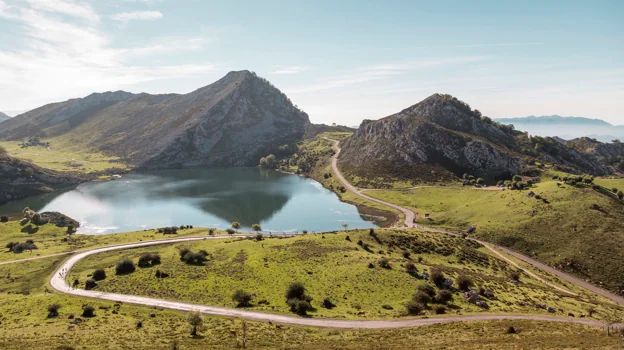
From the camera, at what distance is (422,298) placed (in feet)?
211

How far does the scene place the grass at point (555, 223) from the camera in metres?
94.2

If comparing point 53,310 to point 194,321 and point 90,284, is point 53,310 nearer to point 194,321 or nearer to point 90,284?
point 90,284

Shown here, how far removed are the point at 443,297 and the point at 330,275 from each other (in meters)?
24.0

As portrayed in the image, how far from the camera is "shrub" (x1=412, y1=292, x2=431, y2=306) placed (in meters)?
64.2

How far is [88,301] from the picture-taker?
208 feet

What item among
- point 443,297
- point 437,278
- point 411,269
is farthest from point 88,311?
point 437,278

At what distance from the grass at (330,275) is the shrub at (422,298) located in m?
2.71

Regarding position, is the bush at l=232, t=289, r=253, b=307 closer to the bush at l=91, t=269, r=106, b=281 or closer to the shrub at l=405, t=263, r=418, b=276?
the bush at l=91, t=269, r=106, b=281

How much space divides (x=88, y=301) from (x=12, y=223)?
336 ft

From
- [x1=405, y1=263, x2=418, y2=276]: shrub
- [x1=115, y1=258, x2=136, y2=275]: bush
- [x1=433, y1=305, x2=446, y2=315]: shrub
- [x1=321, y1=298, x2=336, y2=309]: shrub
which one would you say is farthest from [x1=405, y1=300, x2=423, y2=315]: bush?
[x1=115, y1=258, x2=136, y2=275]: bush

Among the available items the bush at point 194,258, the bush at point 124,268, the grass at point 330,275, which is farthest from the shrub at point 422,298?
the bush at point 124,268

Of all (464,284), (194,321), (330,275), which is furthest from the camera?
(330,275)

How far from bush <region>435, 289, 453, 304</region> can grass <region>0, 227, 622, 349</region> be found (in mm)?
10824

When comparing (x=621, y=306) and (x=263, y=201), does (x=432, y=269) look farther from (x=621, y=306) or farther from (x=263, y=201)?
(x=263, y=201)
